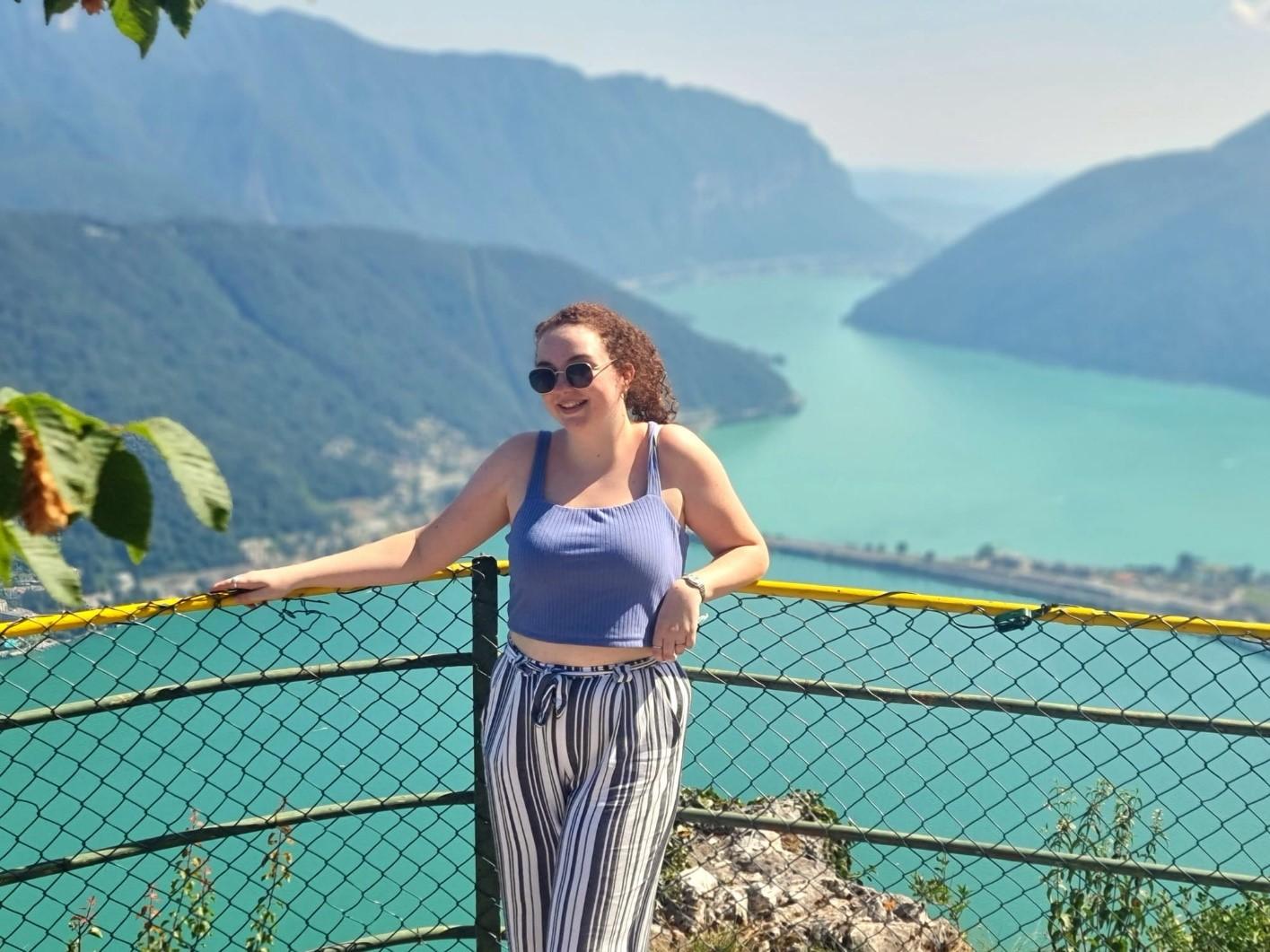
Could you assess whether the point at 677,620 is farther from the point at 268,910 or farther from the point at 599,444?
the point at 268,910

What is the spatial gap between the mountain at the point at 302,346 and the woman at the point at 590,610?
64947mm

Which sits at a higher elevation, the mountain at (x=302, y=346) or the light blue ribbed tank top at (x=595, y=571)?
the light blue ribbed tank top at (x=595, y=571)

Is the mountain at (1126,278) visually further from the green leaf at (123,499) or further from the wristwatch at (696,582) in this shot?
the green leaf at (123,499)

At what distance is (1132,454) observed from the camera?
10275 cm

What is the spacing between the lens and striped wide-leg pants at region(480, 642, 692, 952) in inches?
87.3

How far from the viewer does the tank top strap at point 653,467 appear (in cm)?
232

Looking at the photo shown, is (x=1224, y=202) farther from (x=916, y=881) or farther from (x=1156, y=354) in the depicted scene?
(x=916, y=881)

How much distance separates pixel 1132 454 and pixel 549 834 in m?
107

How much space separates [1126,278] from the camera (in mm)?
159875

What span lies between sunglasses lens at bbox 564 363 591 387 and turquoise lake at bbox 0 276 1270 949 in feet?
2.13

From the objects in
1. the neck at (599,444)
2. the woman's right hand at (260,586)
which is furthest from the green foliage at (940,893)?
the woman's right hand at (260,586)

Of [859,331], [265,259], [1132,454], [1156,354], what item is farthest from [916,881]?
[859,331]

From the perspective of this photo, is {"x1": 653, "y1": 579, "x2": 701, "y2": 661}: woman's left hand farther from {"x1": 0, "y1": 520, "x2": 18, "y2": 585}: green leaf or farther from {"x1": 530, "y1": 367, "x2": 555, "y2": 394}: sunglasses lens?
{"x1": 0, "y1": 520, "x2": 18, "y2": 585}: green leaf

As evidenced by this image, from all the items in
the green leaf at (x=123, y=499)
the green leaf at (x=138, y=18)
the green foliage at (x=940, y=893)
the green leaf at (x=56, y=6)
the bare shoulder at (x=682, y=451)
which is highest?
the green leaf at (x=56, y=6)
